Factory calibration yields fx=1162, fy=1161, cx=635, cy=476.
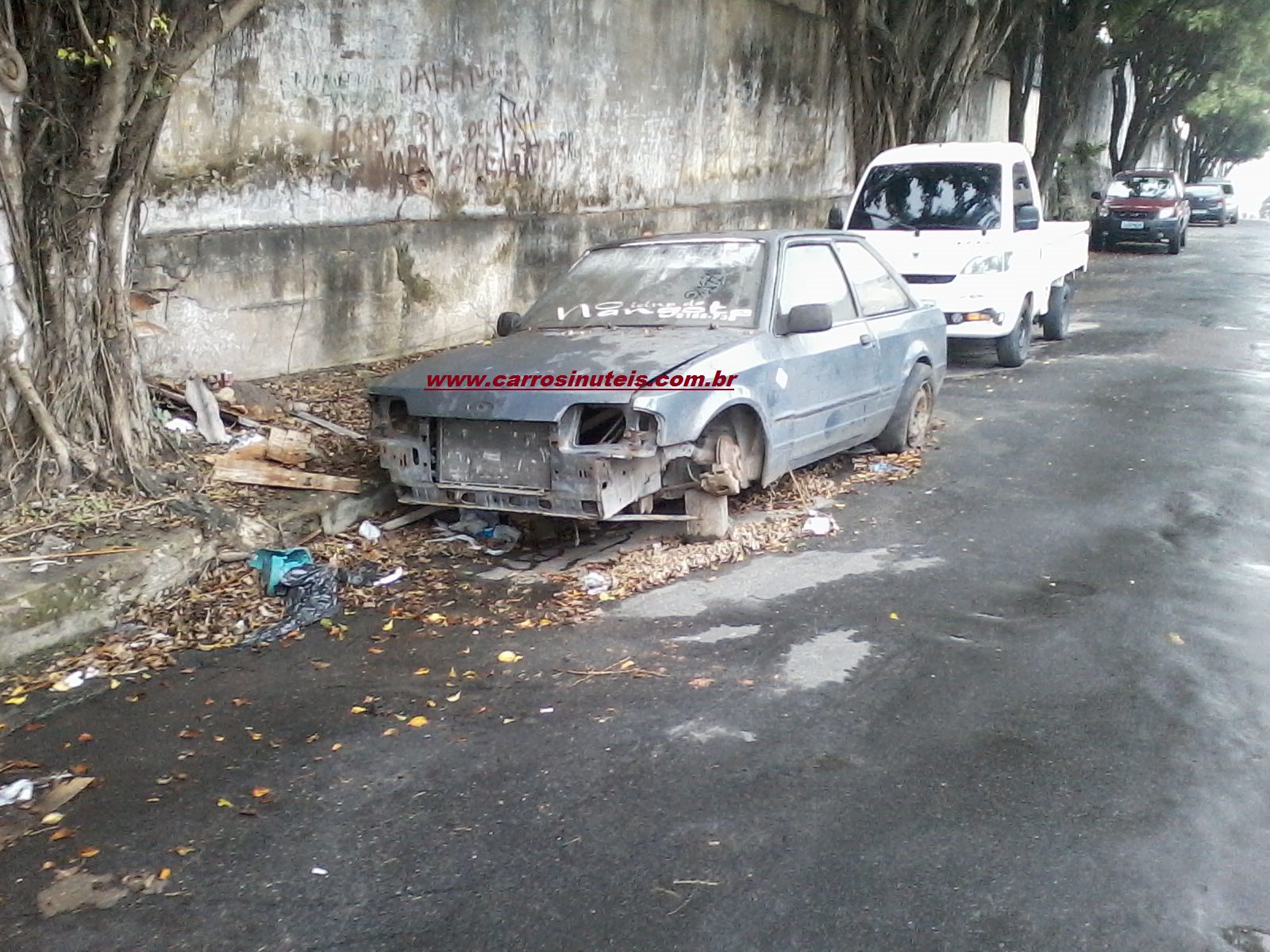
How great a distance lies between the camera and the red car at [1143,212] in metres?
26.3

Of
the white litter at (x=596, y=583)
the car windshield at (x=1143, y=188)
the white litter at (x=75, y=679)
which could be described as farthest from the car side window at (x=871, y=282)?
the car windshield at (x=1143, y=188)

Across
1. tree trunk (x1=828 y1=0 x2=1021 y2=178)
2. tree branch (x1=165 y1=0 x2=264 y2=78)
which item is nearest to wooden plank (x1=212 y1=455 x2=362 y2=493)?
tree branch (x1=165 y1=0 x2=264 y2=78)

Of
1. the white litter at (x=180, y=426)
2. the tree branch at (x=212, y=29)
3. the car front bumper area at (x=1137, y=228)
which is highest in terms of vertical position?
the tree branch at (x=212, y=29)

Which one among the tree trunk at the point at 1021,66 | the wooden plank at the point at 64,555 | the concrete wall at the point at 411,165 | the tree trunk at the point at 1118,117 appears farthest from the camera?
the tree trunk at the point at 1118,117

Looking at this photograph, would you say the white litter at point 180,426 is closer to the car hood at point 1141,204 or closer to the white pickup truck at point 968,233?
the white pickup truck at point 968,233

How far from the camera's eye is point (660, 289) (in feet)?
22.6

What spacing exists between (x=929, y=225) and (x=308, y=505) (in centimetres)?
786

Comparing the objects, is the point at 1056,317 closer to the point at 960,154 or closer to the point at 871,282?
the point at 960,154

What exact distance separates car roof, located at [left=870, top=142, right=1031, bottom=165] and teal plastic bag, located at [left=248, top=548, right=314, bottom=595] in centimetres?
892

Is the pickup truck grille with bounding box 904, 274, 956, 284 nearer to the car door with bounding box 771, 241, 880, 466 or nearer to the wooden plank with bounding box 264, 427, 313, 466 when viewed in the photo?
the car door with bounding box 771, 241, 880, 466

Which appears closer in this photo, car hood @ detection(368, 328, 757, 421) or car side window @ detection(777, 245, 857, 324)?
car hood @ detection(368, 328, 757, 421)

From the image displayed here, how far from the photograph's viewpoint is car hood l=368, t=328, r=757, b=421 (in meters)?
5.63

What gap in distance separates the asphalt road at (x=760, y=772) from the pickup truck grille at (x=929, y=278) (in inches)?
207

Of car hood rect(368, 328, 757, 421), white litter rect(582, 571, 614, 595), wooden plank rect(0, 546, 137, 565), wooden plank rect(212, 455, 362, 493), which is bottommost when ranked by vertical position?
white litter rect(582, 571, 614, 595)
